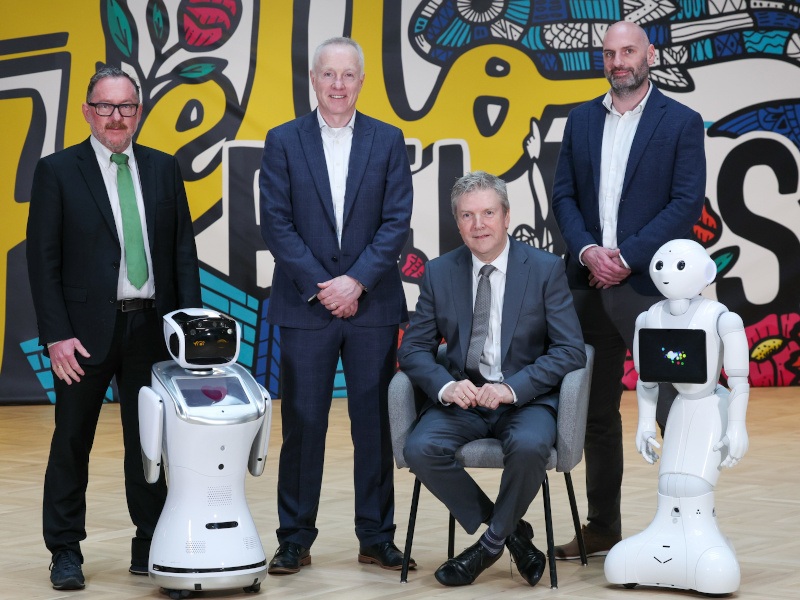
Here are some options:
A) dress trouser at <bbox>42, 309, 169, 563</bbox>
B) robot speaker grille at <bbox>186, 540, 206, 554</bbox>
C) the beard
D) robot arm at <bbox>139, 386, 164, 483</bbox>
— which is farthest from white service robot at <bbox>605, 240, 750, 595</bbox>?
dress trouser at <bbox>42, 309, 169, 563</bbox>

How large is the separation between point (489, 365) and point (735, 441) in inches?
31.4

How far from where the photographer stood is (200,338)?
3.66 metres

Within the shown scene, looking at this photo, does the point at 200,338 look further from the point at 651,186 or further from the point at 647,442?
the point at 651,186

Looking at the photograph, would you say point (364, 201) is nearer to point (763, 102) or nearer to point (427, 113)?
point (427, 113)

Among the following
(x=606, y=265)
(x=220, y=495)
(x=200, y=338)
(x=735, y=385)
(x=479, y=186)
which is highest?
(x=479, y=186)

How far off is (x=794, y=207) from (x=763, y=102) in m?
0.78

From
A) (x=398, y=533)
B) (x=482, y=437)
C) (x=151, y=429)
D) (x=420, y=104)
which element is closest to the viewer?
(x=151, y=429)

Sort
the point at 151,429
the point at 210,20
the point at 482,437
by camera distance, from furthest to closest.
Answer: the point at 210,20, the point at 482,437, the point at 151,429

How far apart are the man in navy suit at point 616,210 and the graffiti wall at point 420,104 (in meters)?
4.39

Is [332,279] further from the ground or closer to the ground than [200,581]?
further from the ground

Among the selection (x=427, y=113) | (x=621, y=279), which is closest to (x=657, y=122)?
(x=621, y=279)

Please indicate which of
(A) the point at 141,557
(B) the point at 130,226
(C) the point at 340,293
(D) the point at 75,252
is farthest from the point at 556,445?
(D) the point at 75,252

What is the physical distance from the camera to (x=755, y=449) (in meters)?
6.46

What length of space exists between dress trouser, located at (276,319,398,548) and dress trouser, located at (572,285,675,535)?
0.68 metres
